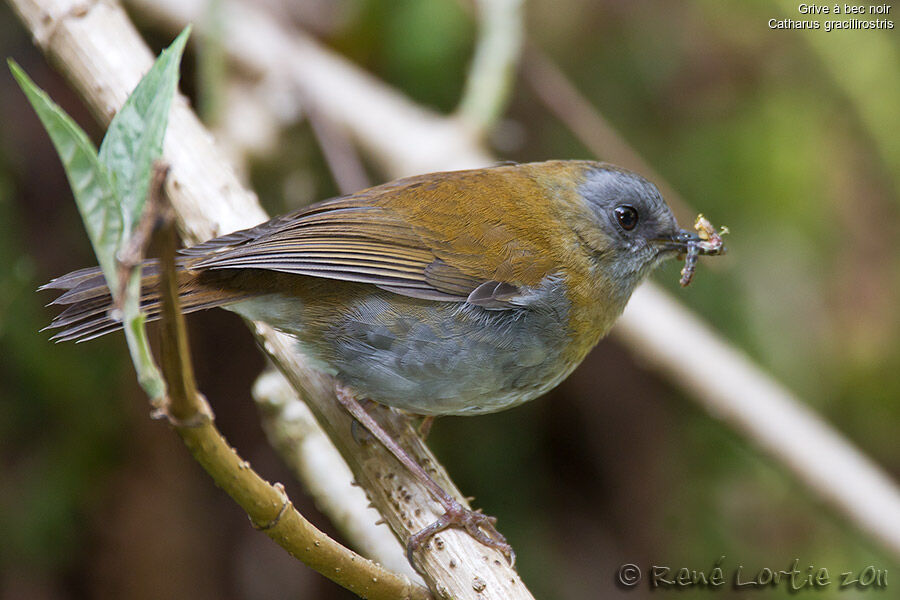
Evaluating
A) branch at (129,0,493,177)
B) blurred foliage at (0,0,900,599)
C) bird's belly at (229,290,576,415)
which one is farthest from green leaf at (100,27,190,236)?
branch at (129,0,493,177)

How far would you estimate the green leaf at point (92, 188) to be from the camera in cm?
110

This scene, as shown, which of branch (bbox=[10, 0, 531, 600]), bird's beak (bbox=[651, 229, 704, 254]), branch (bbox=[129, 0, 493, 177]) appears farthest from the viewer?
branch (bbox=[129, 0, 493, 177])

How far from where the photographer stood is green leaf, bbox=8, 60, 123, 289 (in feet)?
3.60

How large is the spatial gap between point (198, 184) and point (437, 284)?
79 cm

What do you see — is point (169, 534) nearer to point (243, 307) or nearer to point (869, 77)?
point (243, 307)

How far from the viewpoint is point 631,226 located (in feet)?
9.77

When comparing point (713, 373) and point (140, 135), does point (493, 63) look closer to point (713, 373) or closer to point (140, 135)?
point (713, 373)

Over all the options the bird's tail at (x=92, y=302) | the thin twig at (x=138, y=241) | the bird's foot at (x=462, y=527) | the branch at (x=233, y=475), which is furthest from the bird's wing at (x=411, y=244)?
the thin twig at (x=138, y=241)

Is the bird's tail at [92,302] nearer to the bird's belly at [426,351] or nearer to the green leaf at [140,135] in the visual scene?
the bird's belly at [426,351]

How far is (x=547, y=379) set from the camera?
8.71ft

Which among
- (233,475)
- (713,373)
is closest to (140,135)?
(233,475)

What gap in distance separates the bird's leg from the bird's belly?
67 mm

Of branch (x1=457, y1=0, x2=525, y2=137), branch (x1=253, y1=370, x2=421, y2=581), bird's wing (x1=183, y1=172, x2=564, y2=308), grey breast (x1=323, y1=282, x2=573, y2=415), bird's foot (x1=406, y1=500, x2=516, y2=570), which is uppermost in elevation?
branch (x1=457, y1=0, x2=525, y2=137)

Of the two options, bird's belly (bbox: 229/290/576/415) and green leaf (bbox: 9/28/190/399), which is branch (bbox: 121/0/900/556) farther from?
green leaf (bbox: 9/28/190/399)
